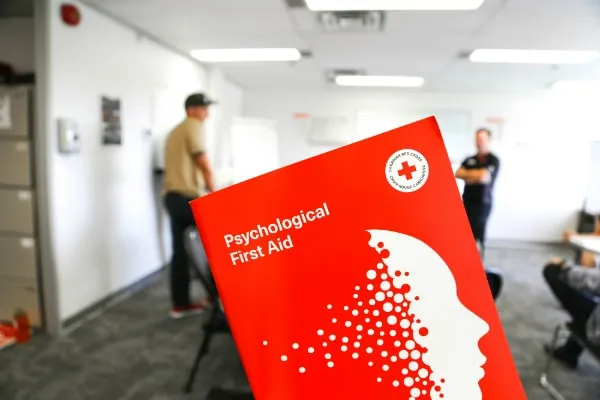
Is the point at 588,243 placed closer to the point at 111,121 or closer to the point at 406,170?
the point at 406,170

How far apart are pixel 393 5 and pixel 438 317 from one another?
9.07 feet

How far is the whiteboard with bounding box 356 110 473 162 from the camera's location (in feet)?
22.1

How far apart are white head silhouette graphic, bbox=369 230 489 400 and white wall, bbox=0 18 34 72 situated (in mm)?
3359

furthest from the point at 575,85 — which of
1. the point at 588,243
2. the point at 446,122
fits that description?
the point at 588,243

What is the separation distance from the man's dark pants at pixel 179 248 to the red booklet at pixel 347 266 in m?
2.81

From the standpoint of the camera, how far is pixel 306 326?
0.50 metres

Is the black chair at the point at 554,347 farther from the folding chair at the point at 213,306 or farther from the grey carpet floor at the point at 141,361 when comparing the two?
the folding chair at the point at 213,306

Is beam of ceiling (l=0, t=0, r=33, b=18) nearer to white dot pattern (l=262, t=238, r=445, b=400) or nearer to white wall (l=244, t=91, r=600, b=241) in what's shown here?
white dot pattern (l=262, t=238, r=445, b=400)

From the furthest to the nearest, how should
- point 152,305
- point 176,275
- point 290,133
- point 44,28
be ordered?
point 290,133 → point 152,305 → point 176,275 → point 44,28

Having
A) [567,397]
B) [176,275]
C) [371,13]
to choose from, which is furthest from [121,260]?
[567,397]

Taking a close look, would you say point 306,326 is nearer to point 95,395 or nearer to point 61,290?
point 95,395

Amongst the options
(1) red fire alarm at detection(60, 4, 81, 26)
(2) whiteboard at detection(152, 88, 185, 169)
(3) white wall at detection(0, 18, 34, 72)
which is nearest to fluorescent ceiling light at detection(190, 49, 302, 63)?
(2) whiteboard at detection(152, 88, 185, 169)

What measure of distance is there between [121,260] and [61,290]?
764 mm

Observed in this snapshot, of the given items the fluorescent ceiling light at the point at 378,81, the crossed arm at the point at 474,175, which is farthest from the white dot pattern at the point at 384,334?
the fluorescent ceiling light at the point at 378,81
